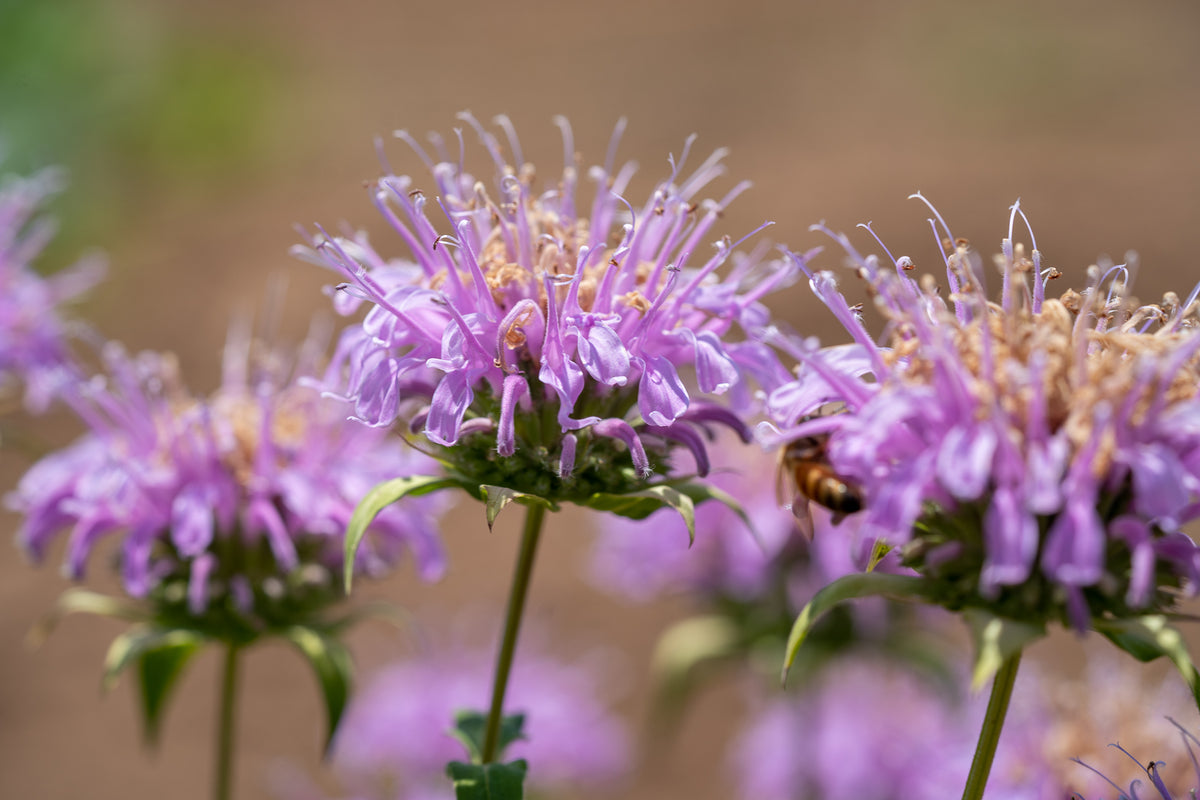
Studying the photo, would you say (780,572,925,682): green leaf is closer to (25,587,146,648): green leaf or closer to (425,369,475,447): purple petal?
(425,369,475,447): purple petal

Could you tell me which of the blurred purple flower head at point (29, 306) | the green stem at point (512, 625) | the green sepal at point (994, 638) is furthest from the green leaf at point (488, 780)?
the blurred purple flower head at point (29, 306)

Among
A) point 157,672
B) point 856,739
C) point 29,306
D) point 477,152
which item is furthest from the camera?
point 477,152

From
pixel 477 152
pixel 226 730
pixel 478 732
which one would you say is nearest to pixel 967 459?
pixel 478 732

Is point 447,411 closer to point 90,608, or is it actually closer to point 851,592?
point 851,592

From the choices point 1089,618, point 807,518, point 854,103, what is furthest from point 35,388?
point 854,103

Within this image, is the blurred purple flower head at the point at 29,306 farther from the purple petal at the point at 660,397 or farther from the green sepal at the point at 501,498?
the purple petal at the point at 660,397

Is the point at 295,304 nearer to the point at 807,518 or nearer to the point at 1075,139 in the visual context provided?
the point at 1075,139
